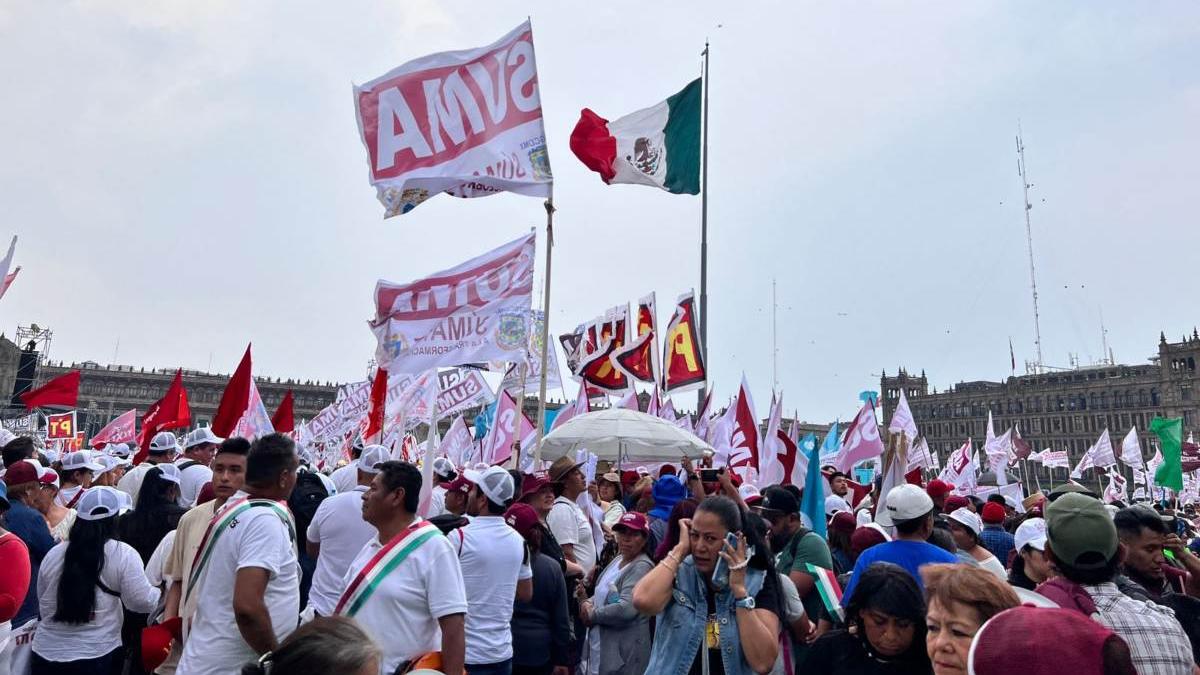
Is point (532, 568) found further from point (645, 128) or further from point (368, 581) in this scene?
point (645, 128)

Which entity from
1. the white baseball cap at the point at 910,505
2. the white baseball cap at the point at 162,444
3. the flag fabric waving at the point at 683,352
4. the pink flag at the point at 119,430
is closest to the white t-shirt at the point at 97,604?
the white baseball cap at the point at 162,444

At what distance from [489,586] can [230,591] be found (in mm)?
1535

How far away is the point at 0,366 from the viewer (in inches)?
2911

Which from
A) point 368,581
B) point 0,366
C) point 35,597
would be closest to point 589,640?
point 368,581

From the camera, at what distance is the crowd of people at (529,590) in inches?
98.2

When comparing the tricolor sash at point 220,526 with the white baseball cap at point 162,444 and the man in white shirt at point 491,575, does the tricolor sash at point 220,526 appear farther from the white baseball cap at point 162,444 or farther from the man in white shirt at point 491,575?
the white baseball cap at point 162,444

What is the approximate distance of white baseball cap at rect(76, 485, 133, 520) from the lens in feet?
15.2

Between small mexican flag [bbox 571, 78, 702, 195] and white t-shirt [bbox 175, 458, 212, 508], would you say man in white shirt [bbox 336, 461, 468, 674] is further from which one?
small mexican flag [bbox 571, 78, 702, 195]

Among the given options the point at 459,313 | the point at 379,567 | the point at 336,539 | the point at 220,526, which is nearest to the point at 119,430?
the point at 459,313

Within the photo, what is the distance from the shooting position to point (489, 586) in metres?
4.67

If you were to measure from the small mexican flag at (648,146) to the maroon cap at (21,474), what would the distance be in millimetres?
9180

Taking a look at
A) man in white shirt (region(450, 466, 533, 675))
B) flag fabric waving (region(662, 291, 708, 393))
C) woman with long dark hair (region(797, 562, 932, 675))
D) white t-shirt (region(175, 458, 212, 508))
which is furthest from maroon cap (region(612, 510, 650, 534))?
flag fabric waving (region(662, 291, 708, 393))

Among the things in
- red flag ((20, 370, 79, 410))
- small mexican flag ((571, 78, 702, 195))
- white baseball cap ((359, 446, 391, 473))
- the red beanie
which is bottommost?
the red beanie

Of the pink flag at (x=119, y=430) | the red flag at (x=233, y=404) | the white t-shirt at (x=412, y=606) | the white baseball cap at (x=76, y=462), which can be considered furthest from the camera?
the pink flag at (x=119, y=430)
